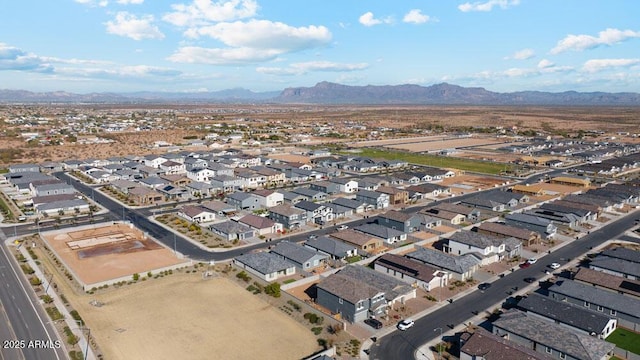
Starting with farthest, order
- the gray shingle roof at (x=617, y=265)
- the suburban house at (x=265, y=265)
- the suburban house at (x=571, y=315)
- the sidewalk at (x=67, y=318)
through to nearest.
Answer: the suburban house at (x=265, y=265)
the gray shingle roof at (x=617, y=265)
the suburban house at (x=571, y=315)
the sidewalk at (x=67, y=318)

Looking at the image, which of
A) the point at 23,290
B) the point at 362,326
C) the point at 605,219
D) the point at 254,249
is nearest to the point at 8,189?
the point at 23,290

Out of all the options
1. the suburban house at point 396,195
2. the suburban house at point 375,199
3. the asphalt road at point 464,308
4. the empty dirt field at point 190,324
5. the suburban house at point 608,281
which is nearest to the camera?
the empty dirt field at point 190,324

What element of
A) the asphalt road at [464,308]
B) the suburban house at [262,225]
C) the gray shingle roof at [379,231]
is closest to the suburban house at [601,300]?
the asphalt road at [464,308]

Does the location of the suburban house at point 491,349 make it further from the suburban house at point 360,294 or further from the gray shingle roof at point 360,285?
the gray shingle roof at point 360,285

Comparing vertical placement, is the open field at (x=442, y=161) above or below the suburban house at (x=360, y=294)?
above

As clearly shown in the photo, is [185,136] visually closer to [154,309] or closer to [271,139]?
[271,139]

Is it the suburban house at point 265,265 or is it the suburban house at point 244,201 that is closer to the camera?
the suburban house at point 265,265
